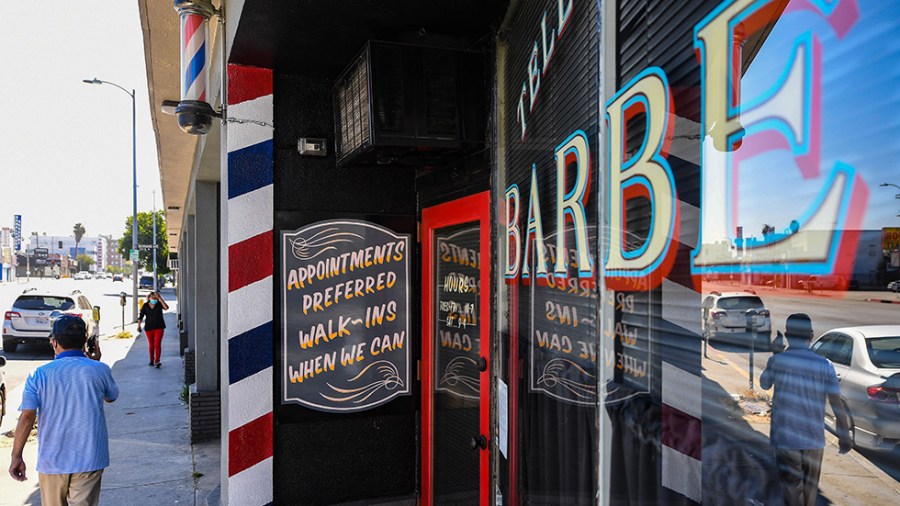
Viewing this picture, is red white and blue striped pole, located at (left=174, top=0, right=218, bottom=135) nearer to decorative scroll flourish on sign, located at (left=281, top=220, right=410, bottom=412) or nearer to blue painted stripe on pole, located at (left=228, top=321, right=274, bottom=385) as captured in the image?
decorative scroll flourish on sign, located at (left=281, top=220, right=410, bottom=412)

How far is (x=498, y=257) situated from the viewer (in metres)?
3.02

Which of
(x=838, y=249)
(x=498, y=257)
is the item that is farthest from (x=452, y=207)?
(x=838, y=249)

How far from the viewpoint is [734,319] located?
45.1 inches

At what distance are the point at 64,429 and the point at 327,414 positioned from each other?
168 cm

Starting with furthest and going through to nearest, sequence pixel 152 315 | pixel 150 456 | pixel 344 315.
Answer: pixel 152 315 → pixel 150 456 → pixel 344 315

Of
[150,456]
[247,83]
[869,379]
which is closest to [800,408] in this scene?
[869,379]

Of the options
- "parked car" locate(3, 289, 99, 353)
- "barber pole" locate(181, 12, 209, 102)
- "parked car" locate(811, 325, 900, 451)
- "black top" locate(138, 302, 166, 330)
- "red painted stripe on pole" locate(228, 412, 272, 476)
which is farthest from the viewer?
"parked car" locate(3, 289, 99, 353)

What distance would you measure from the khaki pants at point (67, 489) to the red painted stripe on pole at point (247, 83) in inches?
103

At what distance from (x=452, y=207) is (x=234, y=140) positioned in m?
1.42

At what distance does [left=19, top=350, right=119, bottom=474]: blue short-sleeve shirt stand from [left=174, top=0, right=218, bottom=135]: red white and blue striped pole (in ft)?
5.80

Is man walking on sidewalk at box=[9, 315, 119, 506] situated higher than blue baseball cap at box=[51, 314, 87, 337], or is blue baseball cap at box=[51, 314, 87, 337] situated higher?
blue baseball cap at box=[51, 314, 87, 337]

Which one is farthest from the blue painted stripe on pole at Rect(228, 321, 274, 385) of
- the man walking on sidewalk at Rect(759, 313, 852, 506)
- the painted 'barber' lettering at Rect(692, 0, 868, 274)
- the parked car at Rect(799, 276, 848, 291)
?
the parked car at Rect(799, 276, 848, 291)

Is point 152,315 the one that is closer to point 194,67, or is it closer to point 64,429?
point 64,429

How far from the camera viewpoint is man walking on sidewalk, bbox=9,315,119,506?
13.1 feet
